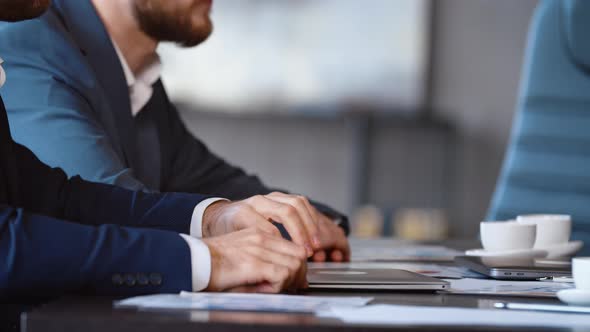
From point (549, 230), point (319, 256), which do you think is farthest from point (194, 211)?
point (549, 230)

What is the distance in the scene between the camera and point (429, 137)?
5168 millimetres

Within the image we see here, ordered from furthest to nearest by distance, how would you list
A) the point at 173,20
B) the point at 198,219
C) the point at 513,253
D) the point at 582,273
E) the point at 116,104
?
the point at 173,20 → the point at 116,104 → the point at 513,253 → the point at 198,219 → the point at 582,273

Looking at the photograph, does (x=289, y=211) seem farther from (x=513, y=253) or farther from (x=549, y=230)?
(x=549, y=230)

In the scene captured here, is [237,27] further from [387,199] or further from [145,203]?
[145,203]

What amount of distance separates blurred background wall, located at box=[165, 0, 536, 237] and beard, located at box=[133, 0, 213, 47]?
2.98 m

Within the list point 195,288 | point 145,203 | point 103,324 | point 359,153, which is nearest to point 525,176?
point 145,203

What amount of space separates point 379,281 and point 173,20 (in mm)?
1152

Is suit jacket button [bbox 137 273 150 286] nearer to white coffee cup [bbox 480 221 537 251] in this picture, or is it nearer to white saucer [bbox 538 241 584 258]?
white coffee cup [bbox 480 221 537 251]

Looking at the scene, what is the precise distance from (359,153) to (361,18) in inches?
30.6

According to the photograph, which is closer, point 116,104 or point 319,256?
point 319,256

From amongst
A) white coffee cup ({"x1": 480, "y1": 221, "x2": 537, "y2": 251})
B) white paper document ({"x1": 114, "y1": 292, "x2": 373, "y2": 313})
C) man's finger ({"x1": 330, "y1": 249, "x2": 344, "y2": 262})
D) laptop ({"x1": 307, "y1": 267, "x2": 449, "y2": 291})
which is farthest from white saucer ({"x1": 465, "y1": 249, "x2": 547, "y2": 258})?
white paper document ({"x1": 114, "y1": 292, "x2": 373, "y2": 313})

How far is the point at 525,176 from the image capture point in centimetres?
233

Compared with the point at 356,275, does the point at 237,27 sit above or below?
above

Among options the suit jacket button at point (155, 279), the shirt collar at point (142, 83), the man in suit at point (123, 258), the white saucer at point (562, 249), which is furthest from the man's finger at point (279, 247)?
the shirt collar at point (142, 83)
